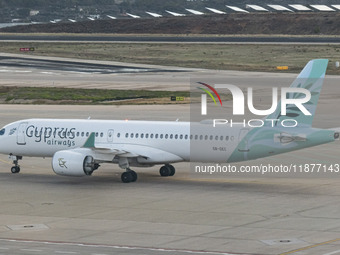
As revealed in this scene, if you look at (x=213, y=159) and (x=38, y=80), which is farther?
(x=38, y=80)

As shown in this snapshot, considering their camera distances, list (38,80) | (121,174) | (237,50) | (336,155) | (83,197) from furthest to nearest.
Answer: (237,50) → (38,80) → (336,155) → (121,174) → (83,197)

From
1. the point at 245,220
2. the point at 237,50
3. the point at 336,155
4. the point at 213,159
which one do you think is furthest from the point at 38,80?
the point at 245,220

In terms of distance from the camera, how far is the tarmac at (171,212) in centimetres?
3781

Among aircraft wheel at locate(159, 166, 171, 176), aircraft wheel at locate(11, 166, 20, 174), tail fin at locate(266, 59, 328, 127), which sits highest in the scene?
tail fin at locate(266, 59, 328, 127)

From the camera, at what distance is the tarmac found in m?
37.8

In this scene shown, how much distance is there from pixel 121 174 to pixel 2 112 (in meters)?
40.6

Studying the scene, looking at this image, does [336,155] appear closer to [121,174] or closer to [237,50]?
[121,174]

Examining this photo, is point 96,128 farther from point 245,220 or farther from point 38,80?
point 38,80

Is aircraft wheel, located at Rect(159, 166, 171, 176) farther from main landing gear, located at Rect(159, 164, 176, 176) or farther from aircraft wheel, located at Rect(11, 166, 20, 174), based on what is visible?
aircraft wheel, located at Rect(11, 166, 20, 174)

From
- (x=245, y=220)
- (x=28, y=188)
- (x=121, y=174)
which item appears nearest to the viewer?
(x=245, y=220)

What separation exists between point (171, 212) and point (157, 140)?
9629mm

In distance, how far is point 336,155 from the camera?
6512cm


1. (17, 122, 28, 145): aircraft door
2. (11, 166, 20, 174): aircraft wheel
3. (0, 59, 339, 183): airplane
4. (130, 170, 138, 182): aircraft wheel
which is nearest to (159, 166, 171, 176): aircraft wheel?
(0, 59, 339, 183): airplane

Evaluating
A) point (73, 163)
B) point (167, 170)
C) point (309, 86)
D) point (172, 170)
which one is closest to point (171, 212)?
point (73, 163)
